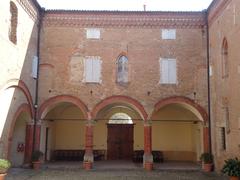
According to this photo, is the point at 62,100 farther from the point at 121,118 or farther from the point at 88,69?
the point at 121,118

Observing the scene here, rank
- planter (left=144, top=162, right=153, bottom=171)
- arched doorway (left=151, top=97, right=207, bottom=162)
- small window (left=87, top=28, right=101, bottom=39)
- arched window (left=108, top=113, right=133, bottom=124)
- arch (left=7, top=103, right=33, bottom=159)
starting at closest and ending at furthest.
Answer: arch (left=7, top=103, right=33, bottom=159) < planter (left=144, top=162, right=153, bottom=171) < small window (left=87, top=28, right=101, bottom=39) < arched doorway (left=151, top=97, right=207, bottom=162) < arched window (left=108, top=113, right=133, bottom=124)

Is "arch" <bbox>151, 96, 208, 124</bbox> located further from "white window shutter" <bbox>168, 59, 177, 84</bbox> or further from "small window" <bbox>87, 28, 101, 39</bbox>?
"small window" <bbox>87, 28, 101, 39</bbox>

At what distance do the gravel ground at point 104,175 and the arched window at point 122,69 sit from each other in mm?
5327

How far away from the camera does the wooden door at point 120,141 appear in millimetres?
22641

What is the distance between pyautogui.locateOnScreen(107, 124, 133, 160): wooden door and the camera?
22641 mm

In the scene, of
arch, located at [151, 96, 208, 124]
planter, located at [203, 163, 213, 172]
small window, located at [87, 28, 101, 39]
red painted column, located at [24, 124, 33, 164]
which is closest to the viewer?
planter, located at [203, 163, 213, 172]

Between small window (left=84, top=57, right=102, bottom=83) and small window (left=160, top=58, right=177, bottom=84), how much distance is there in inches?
147

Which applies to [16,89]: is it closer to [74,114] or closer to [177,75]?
[74,114]

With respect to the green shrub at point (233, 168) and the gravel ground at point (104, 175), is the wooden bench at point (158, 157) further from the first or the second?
the green shrub at point (233, 168)

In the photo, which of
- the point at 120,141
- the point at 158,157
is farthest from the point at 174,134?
the point at 120,141

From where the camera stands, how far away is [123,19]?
18953mm

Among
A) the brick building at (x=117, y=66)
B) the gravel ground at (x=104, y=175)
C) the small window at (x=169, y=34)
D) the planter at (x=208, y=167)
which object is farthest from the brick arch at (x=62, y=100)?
the planter at (x=208, y=167)

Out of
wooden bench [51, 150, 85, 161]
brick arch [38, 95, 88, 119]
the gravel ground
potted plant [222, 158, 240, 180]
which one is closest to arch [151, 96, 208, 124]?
the gravel ground

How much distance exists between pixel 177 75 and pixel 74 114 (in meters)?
8.21
